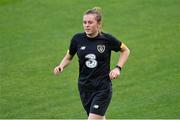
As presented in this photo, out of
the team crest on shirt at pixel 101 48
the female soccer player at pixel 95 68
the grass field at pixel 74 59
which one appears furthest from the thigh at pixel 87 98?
the grass field at pixel 74 59

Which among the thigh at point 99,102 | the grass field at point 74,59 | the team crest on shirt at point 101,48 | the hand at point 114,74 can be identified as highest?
the team crest on shirt at point 101,48

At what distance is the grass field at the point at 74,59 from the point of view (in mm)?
12305

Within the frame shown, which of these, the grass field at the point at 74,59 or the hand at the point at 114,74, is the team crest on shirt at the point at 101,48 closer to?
the hand at the point at 114,74

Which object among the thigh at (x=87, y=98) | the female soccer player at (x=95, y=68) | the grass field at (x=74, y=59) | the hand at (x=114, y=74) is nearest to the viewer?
the hand at (x=114, y=74)

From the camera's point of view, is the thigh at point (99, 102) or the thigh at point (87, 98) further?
the thigh at point (87, 98)

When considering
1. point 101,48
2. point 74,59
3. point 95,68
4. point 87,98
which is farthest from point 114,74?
point 74,59

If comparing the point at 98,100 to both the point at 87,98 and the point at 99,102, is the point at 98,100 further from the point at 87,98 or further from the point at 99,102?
the point at 87,98

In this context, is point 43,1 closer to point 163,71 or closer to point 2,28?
point 2,28

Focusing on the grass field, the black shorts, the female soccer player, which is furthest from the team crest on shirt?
the grass field

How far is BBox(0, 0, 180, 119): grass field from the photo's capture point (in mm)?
12305

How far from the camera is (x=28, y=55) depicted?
15.3 m

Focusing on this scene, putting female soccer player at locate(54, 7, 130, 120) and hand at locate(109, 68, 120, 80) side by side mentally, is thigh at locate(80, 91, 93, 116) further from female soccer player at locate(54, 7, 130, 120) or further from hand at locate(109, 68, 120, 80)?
hand at locate(109, 68, 120, 80)

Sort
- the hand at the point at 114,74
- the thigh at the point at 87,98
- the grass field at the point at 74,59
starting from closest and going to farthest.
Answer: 1. the hand at the point at 114,74
2. the thigh at the point at 87,98
3. the grass field at the point at 74,59

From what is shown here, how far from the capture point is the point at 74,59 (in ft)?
49.5
